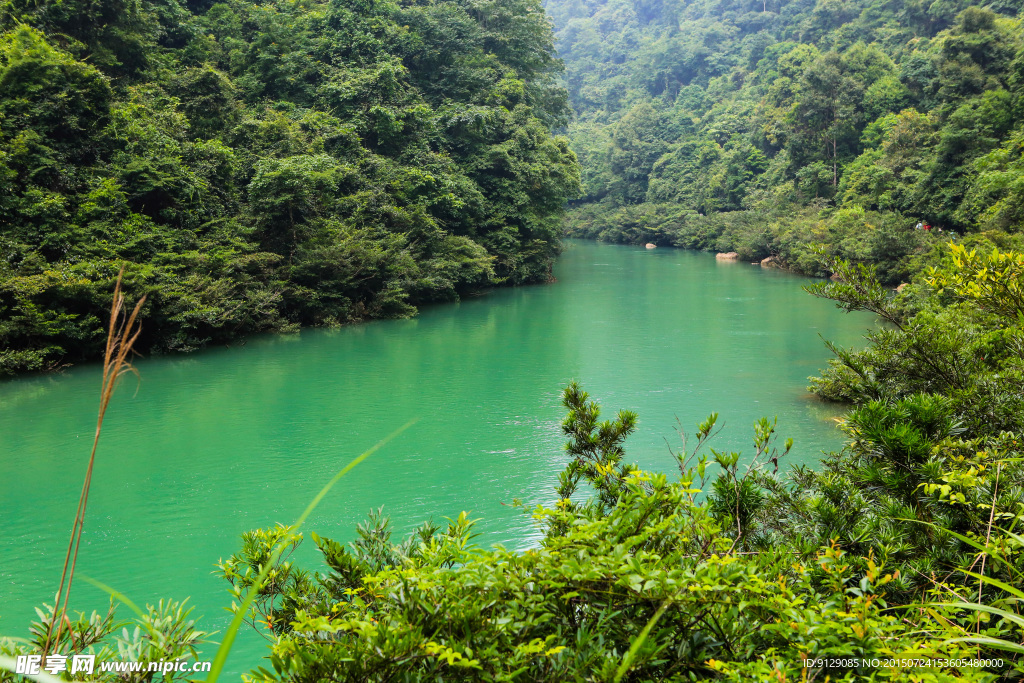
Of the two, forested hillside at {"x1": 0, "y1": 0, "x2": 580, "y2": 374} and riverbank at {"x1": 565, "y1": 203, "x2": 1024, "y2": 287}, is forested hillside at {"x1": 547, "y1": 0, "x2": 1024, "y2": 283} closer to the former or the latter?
riverbank at {"x1": 565, "y1": 203, "x2": 1024, "y2": 287}

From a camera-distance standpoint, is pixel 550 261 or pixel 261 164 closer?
pixel 261 164

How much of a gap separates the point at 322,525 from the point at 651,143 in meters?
30.7

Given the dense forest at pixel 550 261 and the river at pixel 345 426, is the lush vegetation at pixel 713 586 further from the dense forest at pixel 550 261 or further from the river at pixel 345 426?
the river at pixel 345 426

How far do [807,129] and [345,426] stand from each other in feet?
62.8

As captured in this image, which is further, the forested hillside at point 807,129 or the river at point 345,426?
the forested hillside at point 807,129

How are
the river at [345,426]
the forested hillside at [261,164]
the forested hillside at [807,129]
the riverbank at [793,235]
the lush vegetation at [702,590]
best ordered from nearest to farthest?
the lush vegetation at [702,590], the river at [345,426], the forested hillside at [261,164], the riverbank at [793,235], the forested hillside at [807,129]

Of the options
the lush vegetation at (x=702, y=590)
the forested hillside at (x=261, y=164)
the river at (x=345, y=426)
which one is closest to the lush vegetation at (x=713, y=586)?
the lush vegetation at (x=702, y=590)

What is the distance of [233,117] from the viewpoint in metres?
12.2

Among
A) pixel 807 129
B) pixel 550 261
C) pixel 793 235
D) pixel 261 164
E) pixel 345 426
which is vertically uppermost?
pixel 807 129

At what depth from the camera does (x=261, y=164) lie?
37.0 ft

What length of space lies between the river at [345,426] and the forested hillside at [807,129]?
174 inches

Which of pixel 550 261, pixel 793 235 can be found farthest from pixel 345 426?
pixel 793 235

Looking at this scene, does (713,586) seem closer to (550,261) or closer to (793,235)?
(550,261)

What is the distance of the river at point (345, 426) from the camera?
4.36 m
